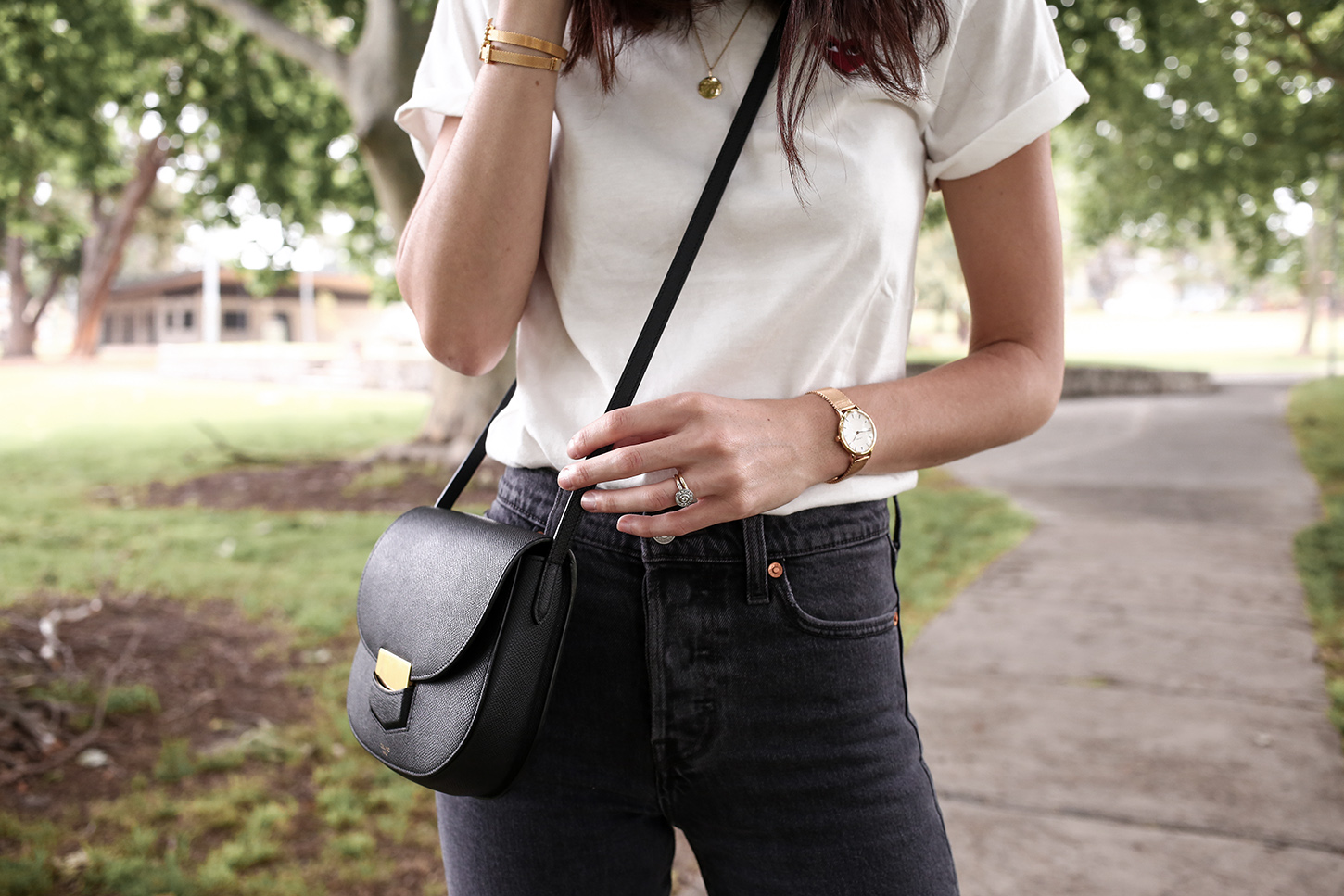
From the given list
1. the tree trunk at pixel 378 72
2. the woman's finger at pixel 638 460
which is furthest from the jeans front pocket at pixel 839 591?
the tree trunk at pixel 378 72

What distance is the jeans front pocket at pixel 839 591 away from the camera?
1.07 m

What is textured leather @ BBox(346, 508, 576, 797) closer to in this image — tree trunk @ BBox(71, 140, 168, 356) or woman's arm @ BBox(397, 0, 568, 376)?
woman's arm @ BBox(397, 0, 568, 376)

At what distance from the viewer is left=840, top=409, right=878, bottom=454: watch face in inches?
39.6

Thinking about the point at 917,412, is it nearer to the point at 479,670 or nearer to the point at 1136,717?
the point at 479,670

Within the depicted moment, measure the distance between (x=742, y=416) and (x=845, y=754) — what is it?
42cm

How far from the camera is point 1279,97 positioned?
37.4 feet

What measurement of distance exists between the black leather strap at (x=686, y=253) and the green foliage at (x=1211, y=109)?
8.04 metres

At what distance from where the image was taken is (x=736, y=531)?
1058 mm

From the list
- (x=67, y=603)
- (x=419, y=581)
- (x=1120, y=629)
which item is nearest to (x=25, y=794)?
(x=67, y=603)

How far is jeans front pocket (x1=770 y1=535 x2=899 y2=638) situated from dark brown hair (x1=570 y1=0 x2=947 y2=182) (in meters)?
0.43

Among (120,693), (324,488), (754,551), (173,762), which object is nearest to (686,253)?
(754,551)

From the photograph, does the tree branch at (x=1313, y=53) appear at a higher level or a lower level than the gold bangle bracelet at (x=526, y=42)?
higher

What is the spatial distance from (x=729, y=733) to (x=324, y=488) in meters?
9.28

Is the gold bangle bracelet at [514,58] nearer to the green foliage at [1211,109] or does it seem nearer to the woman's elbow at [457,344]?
the woman's elbow at [457,344]
